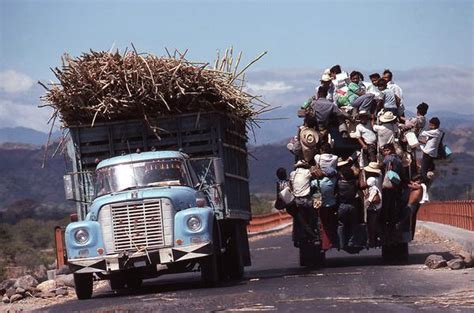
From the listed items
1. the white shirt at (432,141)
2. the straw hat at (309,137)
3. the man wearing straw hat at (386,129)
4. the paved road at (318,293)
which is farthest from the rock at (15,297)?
the white shirt at (432,141)

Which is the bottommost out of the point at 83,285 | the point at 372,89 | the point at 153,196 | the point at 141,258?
the point at 83,285

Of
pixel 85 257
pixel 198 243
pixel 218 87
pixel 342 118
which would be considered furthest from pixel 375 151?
pixel 85 257

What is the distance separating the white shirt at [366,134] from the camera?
21.0 meters

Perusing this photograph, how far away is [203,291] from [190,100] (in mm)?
3684

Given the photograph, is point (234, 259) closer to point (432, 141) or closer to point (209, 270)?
point (209, 270)

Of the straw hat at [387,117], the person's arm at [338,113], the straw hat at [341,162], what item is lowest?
the straw hat at [341,162]

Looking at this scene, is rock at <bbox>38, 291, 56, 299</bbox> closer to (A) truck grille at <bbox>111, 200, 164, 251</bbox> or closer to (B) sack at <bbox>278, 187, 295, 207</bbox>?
(A) truck grille at <bbox>111, 200, 164, 251</bbox>

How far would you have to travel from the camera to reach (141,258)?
18047 millimetres

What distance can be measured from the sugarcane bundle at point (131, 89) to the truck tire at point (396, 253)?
12.9 feet

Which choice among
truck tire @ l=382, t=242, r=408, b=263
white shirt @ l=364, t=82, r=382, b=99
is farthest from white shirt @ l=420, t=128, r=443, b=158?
truck tire @ l=382, t=242, r=408, b=263

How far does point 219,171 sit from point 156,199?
139 centimetres

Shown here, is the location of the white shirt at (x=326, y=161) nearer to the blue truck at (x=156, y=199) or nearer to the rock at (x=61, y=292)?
the blue truck at (x=156, y=199)

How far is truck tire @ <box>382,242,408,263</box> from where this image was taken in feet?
70.9

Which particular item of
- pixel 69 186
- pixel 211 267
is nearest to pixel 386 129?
pixel 211 267
